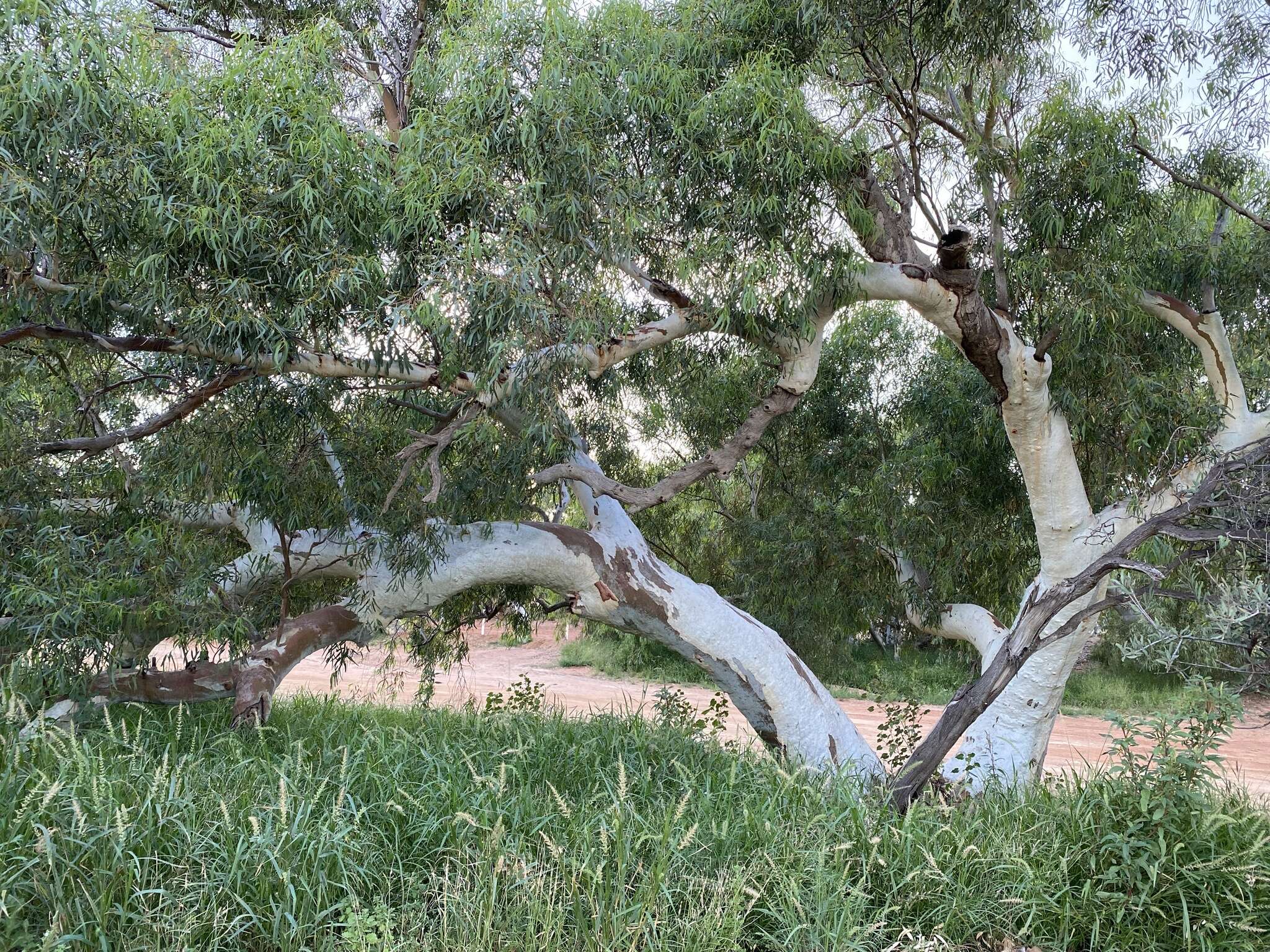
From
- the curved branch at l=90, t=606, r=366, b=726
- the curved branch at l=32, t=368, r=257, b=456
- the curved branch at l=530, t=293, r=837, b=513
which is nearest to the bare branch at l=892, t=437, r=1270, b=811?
the curved branch at l=530, t=293, r=837, b=513

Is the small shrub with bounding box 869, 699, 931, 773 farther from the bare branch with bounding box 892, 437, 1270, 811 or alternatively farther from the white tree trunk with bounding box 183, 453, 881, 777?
the bare branch with bounding box 892, 437, 1270, 811

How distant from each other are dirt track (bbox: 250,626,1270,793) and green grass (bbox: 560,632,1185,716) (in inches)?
16.3

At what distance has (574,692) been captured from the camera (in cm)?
1642

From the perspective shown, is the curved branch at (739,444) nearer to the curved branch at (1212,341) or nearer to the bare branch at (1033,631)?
the bare branch at (1033,631)

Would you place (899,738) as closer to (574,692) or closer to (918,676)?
(574,692)

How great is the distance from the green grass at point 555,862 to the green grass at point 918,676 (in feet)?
34.7

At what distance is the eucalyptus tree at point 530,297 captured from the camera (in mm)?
Answer: 4430

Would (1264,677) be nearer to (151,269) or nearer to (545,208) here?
(545,208)

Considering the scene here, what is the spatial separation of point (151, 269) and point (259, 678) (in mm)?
2329

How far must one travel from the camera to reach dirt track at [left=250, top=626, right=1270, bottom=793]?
996cm

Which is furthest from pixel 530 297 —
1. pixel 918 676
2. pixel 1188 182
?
pixel 918 676

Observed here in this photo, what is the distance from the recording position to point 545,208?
477 centimetres

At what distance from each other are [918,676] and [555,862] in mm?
15600

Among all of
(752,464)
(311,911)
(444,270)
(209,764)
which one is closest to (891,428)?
(752,464)
